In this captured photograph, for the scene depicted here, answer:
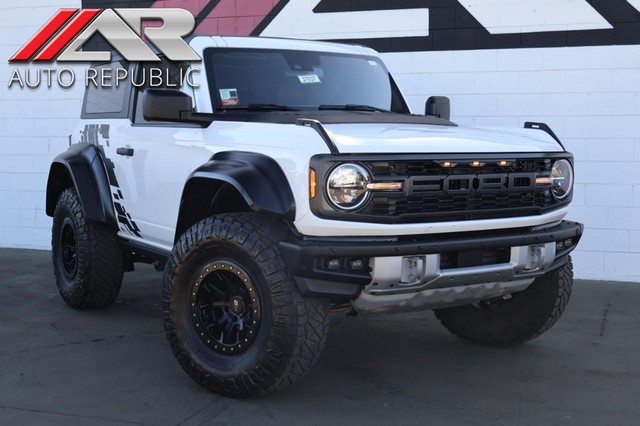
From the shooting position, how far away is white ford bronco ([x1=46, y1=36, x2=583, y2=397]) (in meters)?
3.85

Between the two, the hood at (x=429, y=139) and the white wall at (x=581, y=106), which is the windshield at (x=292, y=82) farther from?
the white wall at (x=581, y=106)

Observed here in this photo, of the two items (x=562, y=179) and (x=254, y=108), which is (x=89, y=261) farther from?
(x=562, y=179)

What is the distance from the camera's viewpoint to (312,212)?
3809 millimetres

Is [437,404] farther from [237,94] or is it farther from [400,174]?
[237,94]

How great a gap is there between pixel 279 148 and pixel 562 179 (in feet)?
5.26

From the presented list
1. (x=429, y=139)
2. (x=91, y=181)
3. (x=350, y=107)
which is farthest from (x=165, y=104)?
(x=91, y=181)

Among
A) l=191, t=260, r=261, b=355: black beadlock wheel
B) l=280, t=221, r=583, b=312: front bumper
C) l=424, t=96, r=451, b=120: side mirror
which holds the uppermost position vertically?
l=424, t=96, r=451, b=120: side mirror

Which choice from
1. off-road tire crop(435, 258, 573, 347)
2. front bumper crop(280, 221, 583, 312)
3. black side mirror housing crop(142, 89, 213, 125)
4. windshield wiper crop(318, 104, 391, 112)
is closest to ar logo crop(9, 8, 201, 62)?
windshield wiper crop(318, 104, 391, 112)

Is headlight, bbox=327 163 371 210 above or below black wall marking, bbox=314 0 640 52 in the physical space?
below

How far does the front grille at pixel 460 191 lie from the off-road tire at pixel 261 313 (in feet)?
1.61

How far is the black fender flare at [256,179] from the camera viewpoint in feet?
12.8

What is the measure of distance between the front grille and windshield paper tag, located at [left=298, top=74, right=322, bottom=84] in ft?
4.55

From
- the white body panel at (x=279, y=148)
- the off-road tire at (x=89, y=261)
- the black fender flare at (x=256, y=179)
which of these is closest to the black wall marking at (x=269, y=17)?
the white body panel at (x=279, y=148)

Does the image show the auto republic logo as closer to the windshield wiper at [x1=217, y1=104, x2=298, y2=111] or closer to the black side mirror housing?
the windshield wiper at [x1=217, y1=104, x2=298, y2=111]
